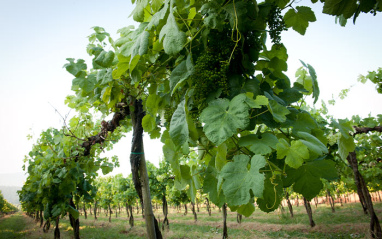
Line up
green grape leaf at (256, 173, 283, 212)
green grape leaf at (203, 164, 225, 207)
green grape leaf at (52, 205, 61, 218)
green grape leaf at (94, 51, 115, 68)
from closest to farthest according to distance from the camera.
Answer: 1. green grape leaf at (256, 173, 283, 212)
2. green grape leaf at (203, 164, 225, 207)
3. green grape leaf at (94, 51, 115, 68)
4. green grape leaf at (52, 205, 61, 218)

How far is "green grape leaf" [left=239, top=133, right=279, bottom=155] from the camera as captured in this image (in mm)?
926

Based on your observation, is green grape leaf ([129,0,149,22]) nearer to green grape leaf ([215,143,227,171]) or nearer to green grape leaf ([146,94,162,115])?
green grape leaf ([146,94,162,115])

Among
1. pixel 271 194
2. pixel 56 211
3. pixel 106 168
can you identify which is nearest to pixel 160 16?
pixel 271 194

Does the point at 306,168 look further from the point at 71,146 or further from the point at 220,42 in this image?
the point at 71,146

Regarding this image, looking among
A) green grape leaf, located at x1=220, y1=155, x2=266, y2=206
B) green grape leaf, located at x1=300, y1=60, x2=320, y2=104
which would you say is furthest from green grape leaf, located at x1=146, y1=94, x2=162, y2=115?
green grape leaf, located at x1=300, y1=60, x2=320, y2=104

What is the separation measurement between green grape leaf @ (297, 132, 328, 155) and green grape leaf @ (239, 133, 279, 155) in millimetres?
119

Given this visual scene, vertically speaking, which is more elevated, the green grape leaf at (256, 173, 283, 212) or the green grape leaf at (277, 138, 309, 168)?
the green grape leaf at (277, 138, 309, 168)

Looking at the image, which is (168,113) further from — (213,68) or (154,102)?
(213,68)

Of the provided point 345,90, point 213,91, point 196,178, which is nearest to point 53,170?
point 196,178

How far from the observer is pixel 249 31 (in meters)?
1.14

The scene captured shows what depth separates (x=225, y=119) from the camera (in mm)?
912

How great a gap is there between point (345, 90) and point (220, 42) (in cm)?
712

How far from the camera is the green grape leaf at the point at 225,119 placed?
0.87 metres

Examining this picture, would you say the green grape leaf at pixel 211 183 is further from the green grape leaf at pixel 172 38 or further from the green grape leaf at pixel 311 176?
the green grape leaf at pixel 172 38
